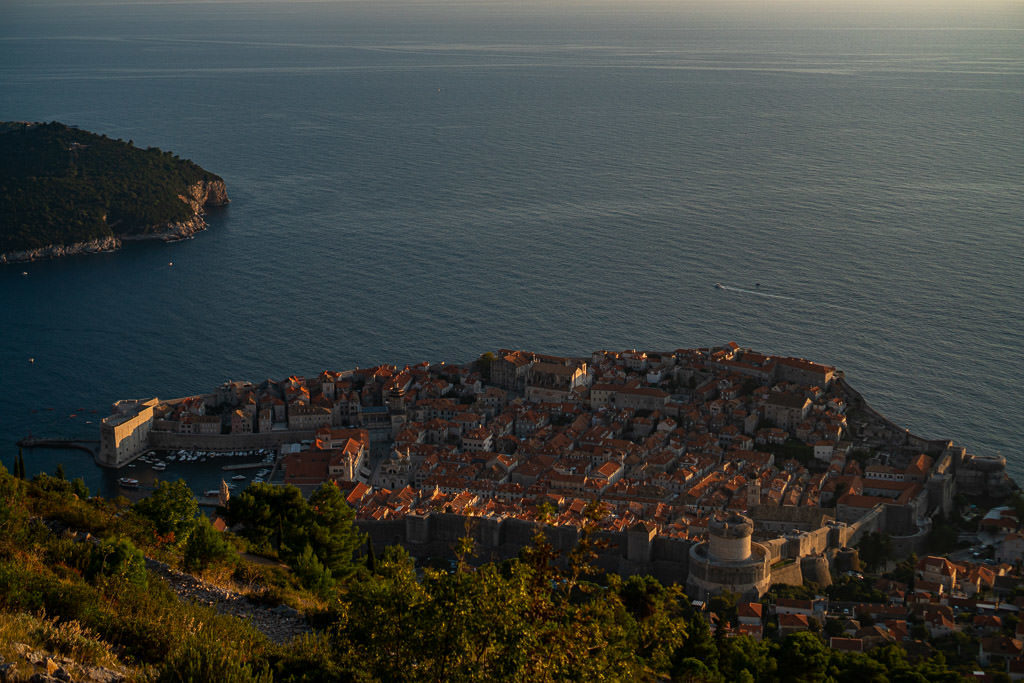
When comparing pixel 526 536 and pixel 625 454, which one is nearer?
pixel 526 536

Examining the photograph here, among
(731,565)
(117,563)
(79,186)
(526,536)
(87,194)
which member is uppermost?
(117,563)

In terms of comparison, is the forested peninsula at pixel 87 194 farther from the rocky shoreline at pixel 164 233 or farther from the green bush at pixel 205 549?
the green bush at pixel 205 549

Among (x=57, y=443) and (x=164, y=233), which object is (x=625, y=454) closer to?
(x=57, y=443)

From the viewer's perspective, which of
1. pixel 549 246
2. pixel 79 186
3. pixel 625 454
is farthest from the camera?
pixel 79 186

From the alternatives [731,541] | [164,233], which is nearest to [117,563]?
[731,541]

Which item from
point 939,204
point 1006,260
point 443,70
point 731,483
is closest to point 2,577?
point 731,483

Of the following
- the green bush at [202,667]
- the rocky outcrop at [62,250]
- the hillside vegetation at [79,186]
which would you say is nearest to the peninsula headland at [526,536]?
the green bush at [202,667]
